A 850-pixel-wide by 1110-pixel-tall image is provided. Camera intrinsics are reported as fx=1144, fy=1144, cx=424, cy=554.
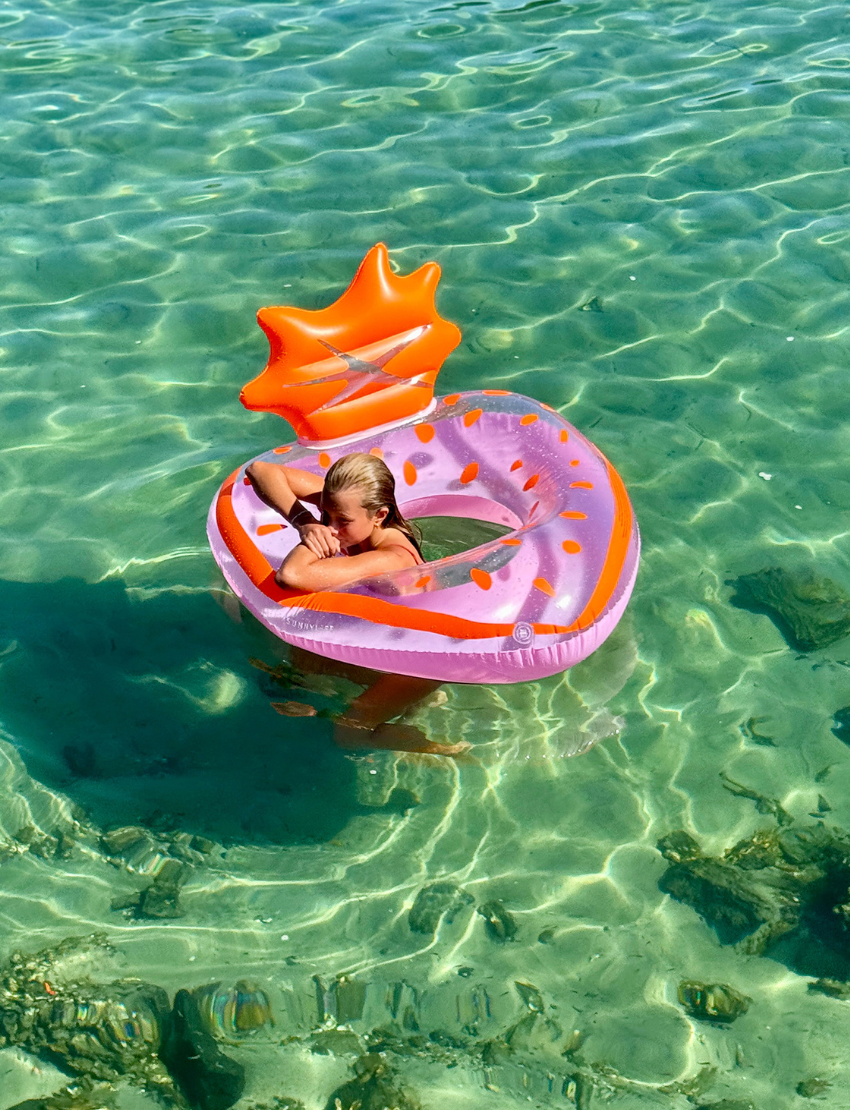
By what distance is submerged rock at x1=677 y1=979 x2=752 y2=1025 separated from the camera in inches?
125

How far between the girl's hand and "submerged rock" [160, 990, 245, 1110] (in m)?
1.40

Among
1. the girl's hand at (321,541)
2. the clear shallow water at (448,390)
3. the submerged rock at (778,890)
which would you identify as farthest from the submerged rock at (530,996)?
the girl's hand at (321,541)

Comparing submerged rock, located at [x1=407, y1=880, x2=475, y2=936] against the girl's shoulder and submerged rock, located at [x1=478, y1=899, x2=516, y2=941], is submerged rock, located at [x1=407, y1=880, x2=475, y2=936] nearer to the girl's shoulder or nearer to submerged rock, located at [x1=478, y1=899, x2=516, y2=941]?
submerged rock, located at [x1=478, y1=899, x2=516, y2=941]

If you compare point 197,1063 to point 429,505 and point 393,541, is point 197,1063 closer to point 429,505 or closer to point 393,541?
point 393,541

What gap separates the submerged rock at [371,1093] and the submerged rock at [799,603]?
2192 mm

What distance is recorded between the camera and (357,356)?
14.5ft

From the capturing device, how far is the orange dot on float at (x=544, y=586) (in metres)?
3.65

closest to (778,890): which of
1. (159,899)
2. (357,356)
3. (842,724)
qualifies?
(842,724)

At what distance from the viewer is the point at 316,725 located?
3988 millimetres

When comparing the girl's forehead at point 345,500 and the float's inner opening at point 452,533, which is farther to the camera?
the float's inner opening at point 452,533

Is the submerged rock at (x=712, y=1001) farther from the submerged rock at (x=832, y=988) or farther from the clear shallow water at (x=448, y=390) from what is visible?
the submerged rock at (x=832, y=988)

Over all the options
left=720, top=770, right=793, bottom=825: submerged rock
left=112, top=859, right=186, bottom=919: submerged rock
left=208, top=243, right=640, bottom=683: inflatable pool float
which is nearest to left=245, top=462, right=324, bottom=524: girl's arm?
left=208, top=243, right=640, bottom=683: inflatable pool float

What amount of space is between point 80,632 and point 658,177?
15.5 feet

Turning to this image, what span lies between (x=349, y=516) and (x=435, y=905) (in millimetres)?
1250
